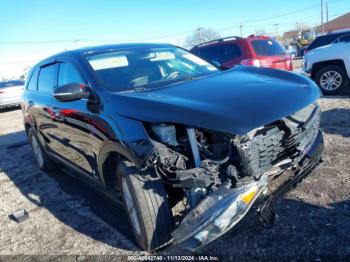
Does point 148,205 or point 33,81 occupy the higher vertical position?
point 33,81

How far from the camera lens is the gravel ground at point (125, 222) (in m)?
2.96

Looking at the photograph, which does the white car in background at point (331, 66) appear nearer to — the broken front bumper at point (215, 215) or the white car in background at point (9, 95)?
the broken front bumper at point (215, 215)

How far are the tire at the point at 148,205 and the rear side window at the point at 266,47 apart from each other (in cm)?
733

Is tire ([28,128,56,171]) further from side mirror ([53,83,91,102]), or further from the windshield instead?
side mirror ([53,83,91,102])

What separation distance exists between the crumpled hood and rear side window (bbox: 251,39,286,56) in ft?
20.8

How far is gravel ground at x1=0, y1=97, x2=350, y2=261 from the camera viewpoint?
2963mm

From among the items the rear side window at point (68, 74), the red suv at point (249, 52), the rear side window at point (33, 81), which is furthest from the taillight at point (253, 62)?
the rear side window at point (68, 74)

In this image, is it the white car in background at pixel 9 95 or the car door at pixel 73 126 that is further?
the white car in background at pixel 9 95

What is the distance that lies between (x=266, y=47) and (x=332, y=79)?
194cm

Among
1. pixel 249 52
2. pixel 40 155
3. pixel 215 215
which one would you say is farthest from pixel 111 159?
pixel 249 52

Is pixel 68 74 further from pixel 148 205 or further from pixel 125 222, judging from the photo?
pixel 148 205

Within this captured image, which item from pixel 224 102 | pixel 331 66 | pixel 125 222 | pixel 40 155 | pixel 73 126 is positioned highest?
pixel 224 102

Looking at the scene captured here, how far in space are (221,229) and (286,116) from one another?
100 cm

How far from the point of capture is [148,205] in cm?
285
